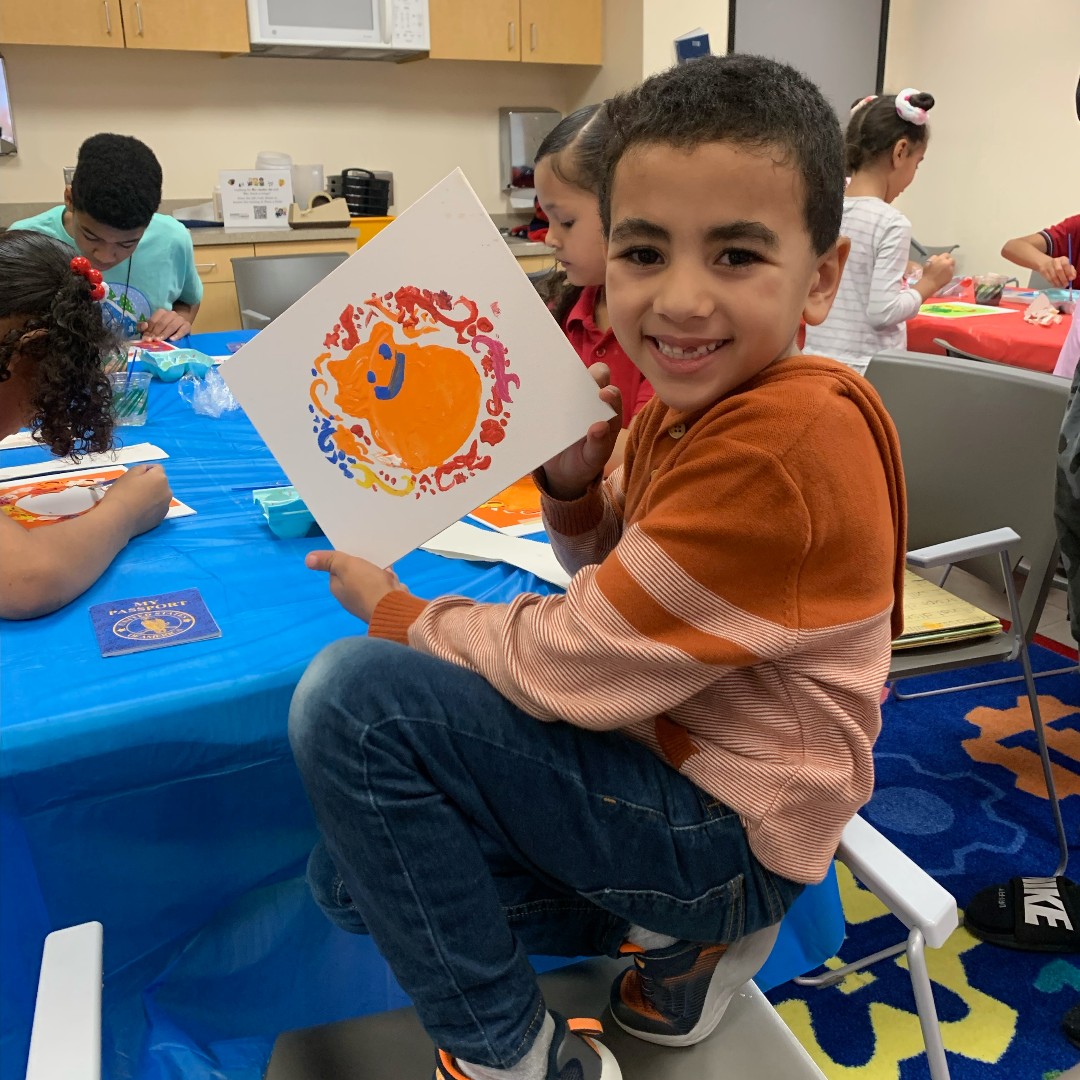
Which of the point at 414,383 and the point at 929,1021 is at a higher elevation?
the point at 414,383

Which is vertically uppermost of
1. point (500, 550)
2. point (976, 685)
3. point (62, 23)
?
point (62, 23)

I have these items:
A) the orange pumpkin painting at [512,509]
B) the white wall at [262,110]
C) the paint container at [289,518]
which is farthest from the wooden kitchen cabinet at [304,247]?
the paint container at [289,518]

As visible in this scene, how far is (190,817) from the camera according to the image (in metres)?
1.02

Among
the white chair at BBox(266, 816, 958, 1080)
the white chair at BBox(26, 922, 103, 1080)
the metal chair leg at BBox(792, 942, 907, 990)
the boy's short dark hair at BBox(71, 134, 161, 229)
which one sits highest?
the boy's short dark hair at BBox(71, 134, 161, 229)

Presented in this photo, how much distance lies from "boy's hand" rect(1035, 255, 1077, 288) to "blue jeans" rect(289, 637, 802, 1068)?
2972mm

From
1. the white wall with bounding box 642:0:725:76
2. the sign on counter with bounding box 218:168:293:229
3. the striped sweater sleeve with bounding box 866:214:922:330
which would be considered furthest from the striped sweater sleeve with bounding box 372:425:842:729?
the white wall with bounding box 642:0:725:76

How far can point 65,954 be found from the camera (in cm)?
74

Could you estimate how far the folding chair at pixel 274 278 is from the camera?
11.4ft

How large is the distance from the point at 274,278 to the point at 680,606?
10.4 feet

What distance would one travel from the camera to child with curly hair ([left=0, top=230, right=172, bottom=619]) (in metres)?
1.16

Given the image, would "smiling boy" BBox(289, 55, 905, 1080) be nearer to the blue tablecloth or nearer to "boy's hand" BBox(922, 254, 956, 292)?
the blue tablecloth

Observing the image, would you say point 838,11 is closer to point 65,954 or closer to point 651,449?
point 651,449

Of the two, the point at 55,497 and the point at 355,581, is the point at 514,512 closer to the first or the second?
the point at 355,581

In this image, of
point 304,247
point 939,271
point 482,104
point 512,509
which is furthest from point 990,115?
point 512,509
